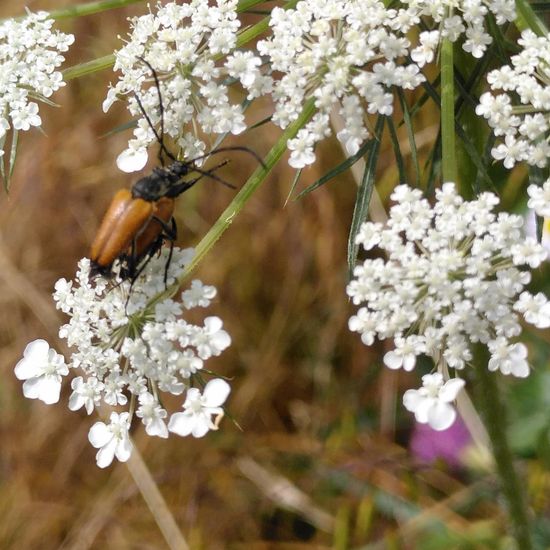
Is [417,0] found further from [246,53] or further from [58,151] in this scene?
[58,151]

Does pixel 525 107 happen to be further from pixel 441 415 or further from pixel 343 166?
pixel 441 415

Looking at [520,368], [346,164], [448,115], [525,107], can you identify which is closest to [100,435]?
[346,164]

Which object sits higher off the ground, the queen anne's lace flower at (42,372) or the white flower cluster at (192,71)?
the white flower cluster at (192,71)

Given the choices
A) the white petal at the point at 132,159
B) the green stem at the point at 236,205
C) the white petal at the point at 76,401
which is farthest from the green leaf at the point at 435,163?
the white petal at the point at 76,401

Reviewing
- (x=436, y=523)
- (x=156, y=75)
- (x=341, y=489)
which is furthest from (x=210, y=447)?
(x=156, y=75)

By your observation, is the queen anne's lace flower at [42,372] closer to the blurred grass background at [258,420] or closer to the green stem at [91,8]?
the green stem at [91,8]

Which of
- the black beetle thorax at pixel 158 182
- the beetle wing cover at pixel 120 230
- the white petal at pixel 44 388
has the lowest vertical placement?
the white petal at pixel 44 388
